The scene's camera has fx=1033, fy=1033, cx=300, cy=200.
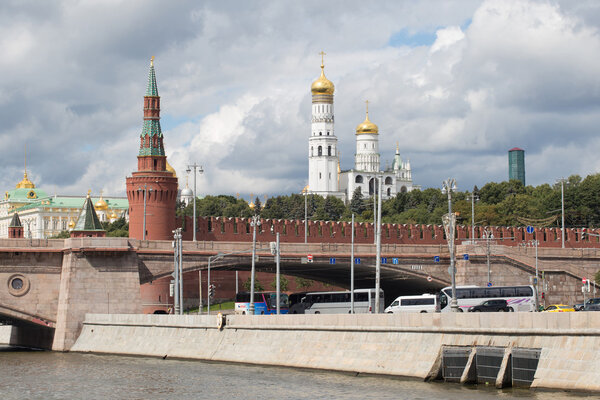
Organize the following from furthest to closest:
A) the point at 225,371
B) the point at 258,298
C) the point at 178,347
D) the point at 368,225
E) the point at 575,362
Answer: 1. the point at 368,225
2. the point at 258,298
3. the point at 178,347
4. the point at 225,371
5. the point at 575,362

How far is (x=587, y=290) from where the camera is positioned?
214ft

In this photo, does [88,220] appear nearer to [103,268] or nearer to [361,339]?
[103,268]

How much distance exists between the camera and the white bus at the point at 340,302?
57.5 meters

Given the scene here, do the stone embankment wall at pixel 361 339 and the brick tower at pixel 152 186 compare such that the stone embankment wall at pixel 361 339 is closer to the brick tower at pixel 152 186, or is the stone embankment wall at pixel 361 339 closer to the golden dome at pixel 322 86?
the brick tower at pixel 152 186

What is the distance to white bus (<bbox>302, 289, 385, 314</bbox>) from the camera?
57500 mm

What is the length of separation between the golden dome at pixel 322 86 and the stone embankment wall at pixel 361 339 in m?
119

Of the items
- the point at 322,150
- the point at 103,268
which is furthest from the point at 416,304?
the point at 322,150

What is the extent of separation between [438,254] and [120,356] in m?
23.7

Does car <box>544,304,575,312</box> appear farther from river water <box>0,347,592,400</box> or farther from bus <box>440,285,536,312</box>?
river water <box>0,347,592,400</box>

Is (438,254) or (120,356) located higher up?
(438,254)

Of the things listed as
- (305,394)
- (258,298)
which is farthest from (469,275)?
(305,394)

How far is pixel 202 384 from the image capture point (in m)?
36.1

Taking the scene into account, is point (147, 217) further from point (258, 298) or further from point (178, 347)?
point (178, 347)

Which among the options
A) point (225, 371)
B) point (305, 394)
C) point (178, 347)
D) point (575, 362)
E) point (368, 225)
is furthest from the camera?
point (368, 225)
